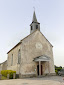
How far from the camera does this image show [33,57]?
18.2 m

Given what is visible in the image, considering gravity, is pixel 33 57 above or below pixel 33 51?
below

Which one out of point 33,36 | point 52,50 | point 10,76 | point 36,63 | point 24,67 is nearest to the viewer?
point 10,76

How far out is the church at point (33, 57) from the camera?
16797mm

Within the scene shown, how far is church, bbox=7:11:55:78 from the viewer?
55.1 ft

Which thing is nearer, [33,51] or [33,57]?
[33,57]

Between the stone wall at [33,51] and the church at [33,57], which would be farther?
the stone wall at [33,51]

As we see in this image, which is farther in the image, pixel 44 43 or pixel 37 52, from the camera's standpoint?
pixel 44 43

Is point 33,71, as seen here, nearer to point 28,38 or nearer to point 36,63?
point 36,63

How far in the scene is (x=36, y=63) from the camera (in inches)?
717

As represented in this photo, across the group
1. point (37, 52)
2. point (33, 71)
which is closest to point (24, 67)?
point (33, 71)

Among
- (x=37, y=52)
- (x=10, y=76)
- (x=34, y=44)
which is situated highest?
(x=34, y=44)

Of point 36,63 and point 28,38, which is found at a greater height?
point 28,38

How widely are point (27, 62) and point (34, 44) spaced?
4.46 meters

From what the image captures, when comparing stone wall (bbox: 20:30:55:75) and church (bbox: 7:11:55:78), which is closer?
church (bbox: 7:11:55:78)
